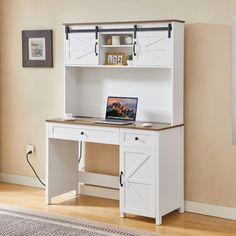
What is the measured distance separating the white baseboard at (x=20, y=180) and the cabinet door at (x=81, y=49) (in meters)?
1.46

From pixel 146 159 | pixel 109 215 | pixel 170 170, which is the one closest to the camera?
pixel 146 159

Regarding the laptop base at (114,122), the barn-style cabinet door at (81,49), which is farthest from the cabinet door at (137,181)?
the barn-style cabinet door at (81,49)

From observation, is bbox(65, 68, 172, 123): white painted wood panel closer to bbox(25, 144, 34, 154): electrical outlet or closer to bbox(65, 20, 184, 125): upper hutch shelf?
bbox(65, 20, 184, 125): upper hutch shelf

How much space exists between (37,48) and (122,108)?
1.31 meters

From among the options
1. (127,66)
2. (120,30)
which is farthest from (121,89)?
(120,30)

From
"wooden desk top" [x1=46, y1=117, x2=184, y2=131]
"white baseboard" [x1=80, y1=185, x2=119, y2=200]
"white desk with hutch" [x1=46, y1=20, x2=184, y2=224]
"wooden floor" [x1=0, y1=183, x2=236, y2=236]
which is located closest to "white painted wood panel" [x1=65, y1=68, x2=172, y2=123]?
"white desk with hutch" [x1=46, y1=20, x2=184, y2=224]

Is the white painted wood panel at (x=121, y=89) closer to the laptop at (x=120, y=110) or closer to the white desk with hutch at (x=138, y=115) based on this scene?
the white desk with hutch at (x=138, y=115)

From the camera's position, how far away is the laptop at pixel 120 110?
5078mm

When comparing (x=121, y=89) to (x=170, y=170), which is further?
(x=121, y=89)

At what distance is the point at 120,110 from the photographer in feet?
17.0

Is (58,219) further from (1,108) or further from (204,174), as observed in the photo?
(1,108)

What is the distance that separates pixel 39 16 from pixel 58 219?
2.24 metres

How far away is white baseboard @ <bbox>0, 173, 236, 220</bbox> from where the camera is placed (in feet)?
16.0

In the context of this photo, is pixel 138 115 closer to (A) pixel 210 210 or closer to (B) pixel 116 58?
(B) pixel 116 58
